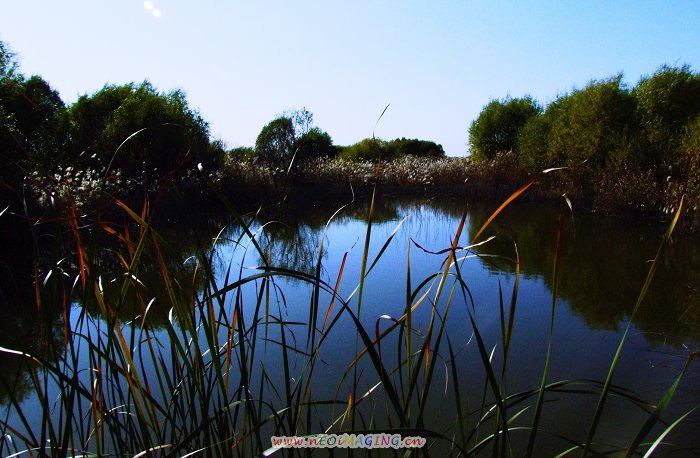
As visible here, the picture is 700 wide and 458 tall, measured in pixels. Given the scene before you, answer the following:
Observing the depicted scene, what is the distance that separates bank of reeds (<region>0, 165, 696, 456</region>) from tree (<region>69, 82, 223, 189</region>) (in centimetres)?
621

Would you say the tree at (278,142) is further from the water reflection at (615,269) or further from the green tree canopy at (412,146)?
the green tree canopy at (412,146)

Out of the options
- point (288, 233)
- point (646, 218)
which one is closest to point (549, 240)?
point (646, 218)

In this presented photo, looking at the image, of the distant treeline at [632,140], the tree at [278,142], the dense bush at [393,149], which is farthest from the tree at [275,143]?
the dense bush at [393,149]

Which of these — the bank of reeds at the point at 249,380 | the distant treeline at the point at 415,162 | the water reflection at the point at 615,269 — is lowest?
the water reflection at the point at 615,269

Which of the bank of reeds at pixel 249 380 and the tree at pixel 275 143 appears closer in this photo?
the bank of reeds at pixel 249 380

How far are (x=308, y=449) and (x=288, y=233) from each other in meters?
7.09

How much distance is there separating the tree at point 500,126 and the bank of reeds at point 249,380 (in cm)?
1405

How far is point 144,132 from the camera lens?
965 cm

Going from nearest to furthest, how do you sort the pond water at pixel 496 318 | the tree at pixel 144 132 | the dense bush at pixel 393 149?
the pond water at pixel 496 318 → the tree at pixel 144 132 → the dense bush at pixel 393 149

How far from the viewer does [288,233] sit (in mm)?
8180

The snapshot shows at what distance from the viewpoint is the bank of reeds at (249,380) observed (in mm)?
972

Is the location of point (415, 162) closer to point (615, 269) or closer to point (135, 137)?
point (135, 137)

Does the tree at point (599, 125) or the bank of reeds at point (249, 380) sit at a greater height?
the tree at point (599, 125)

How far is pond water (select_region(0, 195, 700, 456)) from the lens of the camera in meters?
2.18
